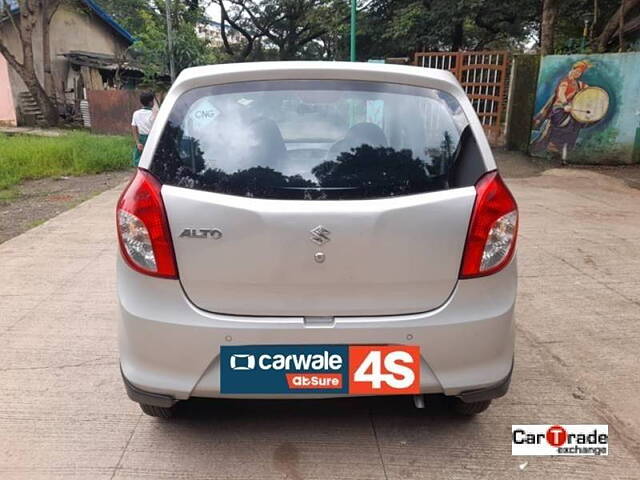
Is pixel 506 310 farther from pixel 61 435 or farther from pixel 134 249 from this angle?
pixel 61 435

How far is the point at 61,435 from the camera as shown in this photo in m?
2.44

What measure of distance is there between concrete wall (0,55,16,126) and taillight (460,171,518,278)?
21202 millimetres

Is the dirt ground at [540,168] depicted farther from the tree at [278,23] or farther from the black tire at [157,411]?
the tree at [278,23]

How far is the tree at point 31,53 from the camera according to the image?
17.5m

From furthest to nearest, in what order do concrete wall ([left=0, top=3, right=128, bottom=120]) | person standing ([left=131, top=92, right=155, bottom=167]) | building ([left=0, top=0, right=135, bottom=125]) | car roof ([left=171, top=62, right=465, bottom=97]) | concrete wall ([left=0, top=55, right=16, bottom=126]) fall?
concrete wall ([left=0, top=3, right=128, bottom=120]), building ([left=0, top=0, right=135, bottom=125]), concrete wall ([left=0, top=55, right=16, bottom=126]), person standing ([left=131, top=92, right=155, bottom=167]), car roof ([left=171, top=62, right=465, bottom=97])

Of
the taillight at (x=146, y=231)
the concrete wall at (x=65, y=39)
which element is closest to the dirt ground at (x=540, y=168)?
the taillight at (x=146, y=231)

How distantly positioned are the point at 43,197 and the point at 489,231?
7.71 m

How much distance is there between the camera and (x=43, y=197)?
8039 mm

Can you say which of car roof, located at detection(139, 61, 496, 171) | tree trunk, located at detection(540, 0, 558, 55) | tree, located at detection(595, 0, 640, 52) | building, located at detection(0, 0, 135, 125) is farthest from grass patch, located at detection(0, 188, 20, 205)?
building, located at detection(0, 0, 135, 125)

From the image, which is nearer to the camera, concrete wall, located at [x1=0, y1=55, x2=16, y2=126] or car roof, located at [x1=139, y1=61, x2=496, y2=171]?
car roof, located at [x1=139, y1=61, x2=496, y2=171]

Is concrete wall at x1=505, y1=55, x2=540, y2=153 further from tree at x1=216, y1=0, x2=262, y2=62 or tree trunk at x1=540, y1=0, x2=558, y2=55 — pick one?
tree at x1=216, y1=0, x2=262, y2=62

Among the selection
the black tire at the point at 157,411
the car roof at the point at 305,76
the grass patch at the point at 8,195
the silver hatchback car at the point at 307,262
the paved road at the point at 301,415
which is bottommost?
the grass patch at the point at 8,195

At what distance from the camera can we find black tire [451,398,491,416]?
96.0 inches

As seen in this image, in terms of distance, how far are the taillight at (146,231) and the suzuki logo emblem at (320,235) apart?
1.73 ft
